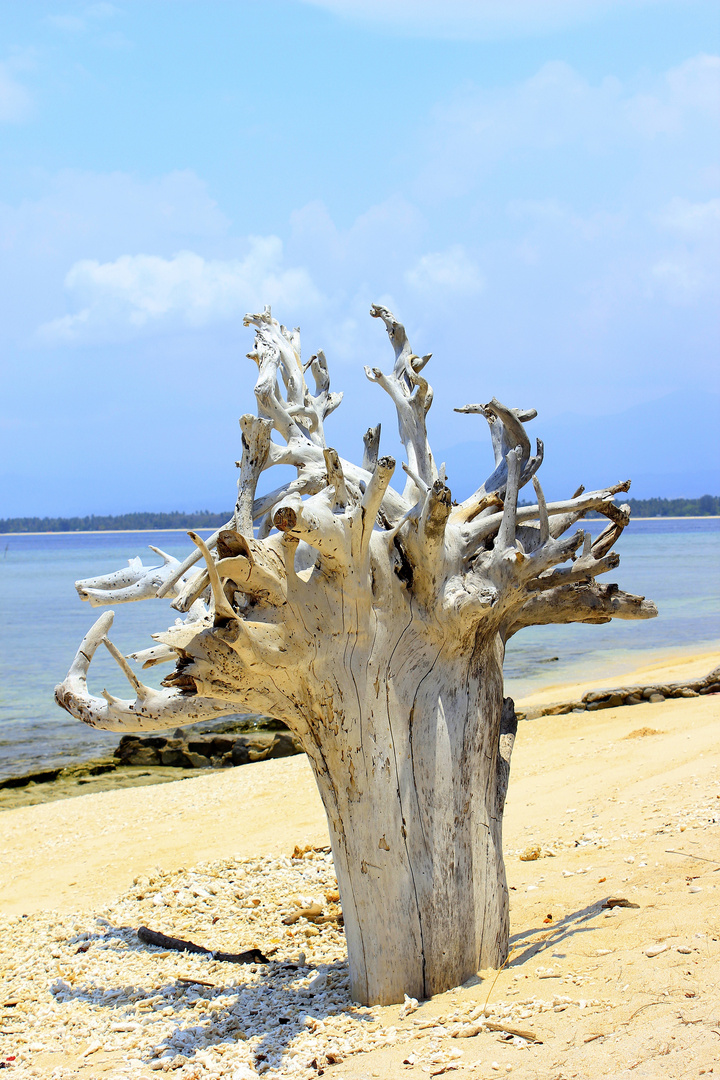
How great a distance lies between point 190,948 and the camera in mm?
4926

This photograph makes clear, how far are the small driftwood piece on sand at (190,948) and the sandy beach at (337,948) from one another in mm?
53

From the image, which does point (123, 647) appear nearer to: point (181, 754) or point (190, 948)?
point (181, 754)

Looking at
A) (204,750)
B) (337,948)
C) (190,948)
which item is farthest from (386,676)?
(204,750)

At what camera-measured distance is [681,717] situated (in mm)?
10273

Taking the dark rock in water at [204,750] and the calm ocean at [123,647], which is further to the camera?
the calm ocean at [123,647]

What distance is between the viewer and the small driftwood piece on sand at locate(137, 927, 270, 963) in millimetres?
4688

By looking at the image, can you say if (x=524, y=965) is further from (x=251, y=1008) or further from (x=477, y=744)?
(x=251, y=1008)

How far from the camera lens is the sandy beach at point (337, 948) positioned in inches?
121

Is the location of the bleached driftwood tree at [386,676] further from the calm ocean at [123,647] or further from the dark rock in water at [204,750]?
the calm ocean at [123,647]

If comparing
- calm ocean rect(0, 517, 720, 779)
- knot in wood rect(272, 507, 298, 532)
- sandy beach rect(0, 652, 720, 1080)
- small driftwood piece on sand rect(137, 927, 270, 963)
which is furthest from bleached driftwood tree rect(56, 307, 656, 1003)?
calm ocean rect(0, 517, 720, 779)

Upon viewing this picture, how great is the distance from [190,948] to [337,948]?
88 centimetres

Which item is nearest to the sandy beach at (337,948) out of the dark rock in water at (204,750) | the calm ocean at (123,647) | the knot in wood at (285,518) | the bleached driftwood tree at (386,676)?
the bleached driftwood tree at (386,676)

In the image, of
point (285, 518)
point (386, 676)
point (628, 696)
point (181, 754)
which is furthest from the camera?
point (181, 754)

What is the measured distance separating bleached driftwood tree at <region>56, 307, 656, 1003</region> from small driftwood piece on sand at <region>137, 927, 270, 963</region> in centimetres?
102
